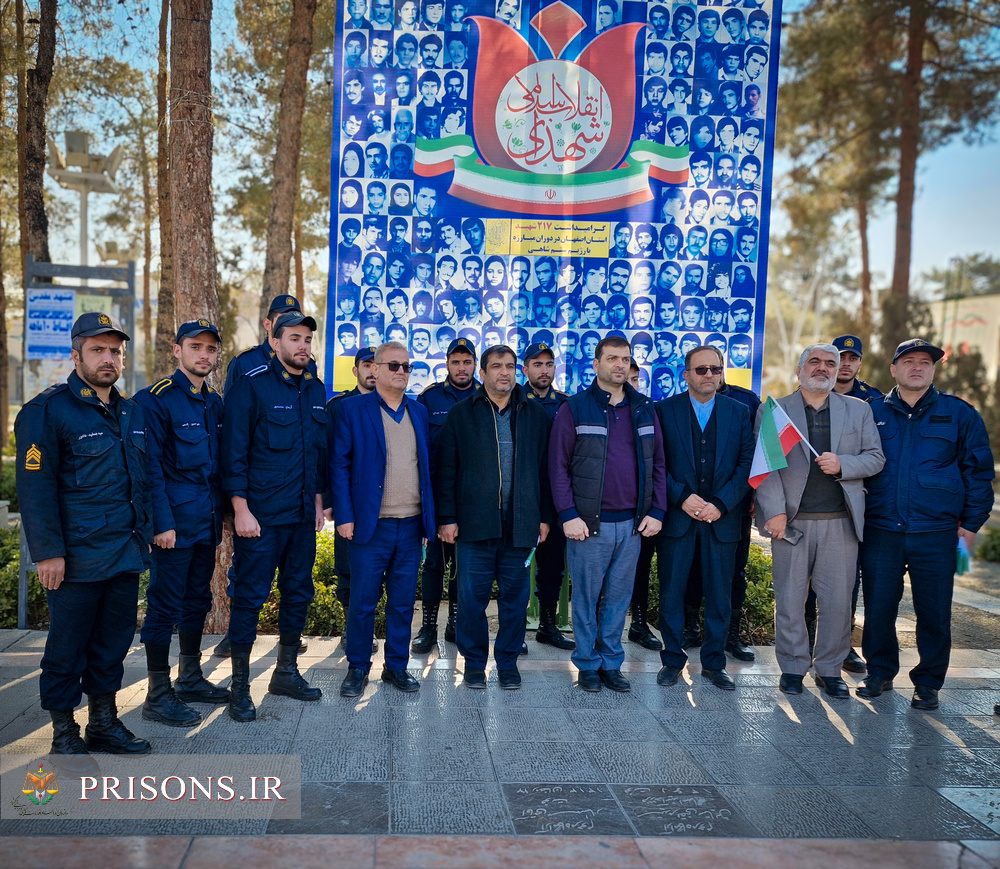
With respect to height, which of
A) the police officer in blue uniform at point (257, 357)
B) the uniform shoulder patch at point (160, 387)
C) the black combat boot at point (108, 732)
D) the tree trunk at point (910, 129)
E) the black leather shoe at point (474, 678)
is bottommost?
the black leather shoe at point (474, 678)

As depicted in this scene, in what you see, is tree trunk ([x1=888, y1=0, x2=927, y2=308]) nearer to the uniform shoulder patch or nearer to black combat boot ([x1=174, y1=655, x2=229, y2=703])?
the uniform shoulder patch

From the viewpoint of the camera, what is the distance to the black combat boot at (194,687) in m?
4.56

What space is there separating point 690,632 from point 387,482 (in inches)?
103

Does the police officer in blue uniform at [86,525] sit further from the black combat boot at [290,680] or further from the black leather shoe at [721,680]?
the black leather shoe at [721,680]

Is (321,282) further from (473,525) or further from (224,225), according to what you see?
(473,525)

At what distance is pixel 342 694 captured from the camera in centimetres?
473

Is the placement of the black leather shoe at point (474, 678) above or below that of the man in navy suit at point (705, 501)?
below

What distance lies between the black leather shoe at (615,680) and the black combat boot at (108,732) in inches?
104

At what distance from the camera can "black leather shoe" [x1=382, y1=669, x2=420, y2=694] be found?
4830 mm

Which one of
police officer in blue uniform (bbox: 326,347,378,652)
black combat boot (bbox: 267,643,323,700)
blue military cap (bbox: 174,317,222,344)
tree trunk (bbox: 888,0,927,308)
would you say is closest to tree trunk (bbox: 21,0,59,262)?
police officer in blue uniform (bbox: 326,347,378,652)

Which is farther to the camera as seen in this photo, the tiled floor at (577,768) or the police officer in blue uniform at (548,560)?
the police officer in blue uniform at (548,560)

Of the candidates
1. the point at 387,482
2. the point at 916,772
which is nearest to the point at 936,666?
the point at 916,772

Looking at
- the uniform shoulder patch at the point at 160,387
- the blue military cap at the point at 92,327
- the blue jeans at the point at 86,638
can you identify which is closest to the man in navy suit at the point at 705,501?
the uniform shoulder patch at the point at 160,387

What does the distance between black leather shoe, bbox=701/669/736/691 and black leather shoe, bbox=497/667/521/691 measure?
4.03 feet
